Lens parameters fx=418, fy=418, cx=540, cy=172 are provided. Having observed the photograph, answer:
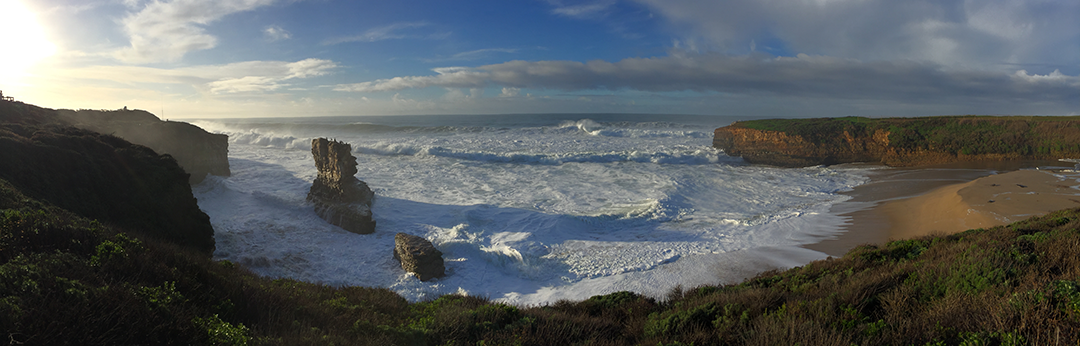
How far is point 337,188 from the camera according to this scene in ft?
46.8

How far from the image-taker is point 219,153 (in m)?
18.9

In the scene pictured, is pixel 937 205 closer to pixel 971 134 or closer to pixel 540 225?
pixel 540 225

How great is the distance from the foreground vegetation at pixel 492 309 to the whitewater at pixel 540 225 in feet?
12.7

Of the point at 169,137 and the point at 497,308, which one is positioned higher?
the point at 169,137

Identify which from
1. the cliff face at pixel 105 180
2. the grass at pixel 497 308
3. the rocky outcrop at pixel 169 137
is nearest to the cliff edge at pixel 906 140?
the grass at pixel 497 308

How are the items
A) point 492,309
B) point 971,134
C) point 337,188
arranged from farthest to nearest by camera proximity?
point 971,134 < point 337,188 < point 492,309

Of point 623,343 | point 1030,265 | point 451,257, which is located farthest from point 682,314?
point 451,257

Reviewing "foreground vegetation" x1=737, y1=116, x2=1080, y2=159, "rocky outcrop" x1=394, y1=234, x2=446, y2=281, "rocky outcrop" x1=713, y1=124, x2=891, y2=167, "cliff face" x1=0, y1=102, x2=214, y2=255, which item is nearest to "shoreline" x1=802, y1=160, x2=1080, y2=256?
"foreground vegetation" x1=737, y1=116, x2=1080, y2=159

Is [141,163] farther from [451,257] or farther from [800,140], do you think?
[800,140]

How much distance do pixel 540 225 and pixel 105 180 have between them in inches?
394

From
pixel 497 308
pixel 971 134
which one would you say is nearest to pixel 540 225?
pixel 497 308

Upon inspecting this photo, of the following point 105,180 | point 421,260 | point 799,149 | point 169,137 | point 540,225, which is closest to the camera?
point 105,180

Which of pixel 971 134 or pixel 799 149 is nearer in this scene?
pixel 971 134

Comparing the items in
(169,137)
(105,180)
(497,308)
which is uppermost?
(169,137)
